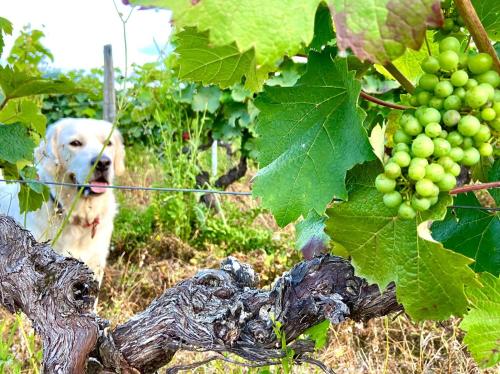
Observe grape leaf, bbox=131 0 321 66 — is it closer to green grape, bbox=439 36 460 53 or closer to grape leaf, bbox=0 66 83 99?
green grape, bbox=439 36 460 53

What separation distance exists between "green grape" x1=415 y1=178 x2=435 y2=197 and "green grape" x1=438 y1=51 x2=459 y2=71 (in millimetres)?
111

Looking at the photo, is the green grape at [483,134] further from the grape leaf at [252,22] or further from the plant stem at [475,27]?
the grape leaf at [252,22]

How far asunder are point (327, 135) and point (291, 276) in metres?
0.41

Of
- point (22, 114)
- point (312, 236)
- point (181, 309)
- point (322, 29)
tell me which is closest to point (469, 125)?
point (322, 29)

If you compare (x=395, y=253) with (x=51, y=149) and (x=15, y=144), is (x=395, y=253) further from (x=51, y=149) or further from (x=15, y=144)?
(x=51, y=149)

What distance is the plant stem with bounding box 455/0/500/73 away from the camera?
618 mm

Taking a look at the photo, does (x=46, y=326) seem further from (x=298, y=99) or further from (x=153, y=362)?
(x=298, y=99)

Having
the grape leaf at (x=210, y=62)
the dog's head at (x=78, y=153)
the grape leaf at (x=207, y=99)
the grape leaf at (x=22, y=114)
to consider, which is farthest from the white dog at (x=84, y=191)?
the grape leaf at (x=210, y=62)

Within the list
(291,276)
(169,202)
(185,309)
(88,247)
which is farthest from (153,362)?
(169,202)

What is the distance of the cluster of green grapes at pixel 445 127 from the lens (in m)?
0.61

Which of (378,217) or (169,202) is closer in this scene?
(378,217)

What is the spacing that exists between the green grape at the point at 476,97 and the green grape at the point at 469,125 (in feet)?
0.04

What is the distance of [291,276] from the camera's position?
114 cm

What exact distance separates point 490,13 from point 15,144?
108cm
